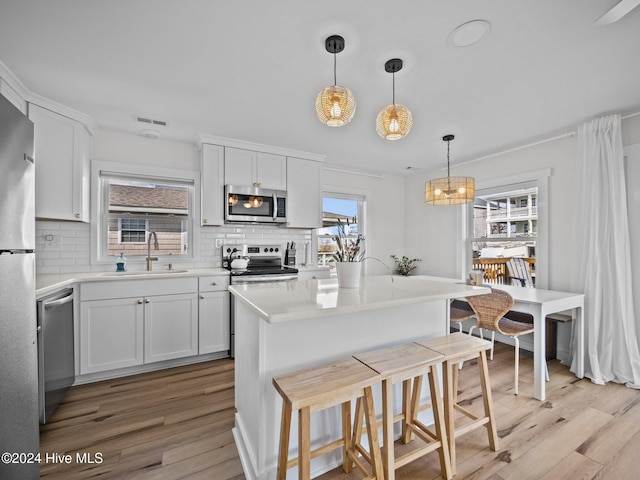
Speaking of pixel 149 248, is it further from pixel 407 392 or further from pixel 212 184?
pixel 407 392

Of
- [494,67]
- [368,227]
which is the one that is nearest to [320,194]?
[368,227]

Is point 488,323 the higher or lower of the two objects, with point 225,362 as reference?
higher

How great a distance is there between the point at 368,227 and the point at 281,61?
10.4 ft

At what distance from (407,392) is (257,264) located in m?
2.49

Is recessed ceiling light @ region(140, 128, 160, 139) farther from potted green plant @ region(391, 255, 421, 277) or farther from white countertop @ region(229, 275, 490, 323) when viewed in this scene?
potted green plant @ region(391, 255, 421, 277)

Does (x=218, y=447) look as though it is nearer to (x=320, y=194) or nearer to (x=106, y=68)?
(x=106, y=68)

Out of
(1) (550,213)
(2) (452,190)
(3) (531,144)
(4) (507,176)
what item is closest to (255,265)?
(2) (452,190)

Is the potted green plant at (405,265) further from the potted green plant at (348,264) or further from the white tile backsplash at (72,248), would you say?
the potted green plant at (348,264)

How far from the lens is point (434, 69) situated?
2.04 metres

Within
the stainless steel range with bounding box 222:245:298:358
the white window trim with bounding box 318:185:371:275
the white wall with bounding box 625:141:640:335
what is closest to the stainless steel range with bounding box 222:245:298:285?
the stainless steel range with bounding box 222:245:298:358

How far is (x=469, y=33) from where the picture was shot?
1.69 meters

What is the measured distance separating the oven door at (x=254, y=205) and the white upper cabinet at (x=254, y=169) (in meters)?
0.09

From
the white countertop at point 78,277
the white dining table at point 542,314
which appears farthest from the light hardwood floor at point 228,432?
the white countertop at point 78,277

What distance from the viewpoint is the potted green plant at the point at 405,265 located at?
4875 millimetres
